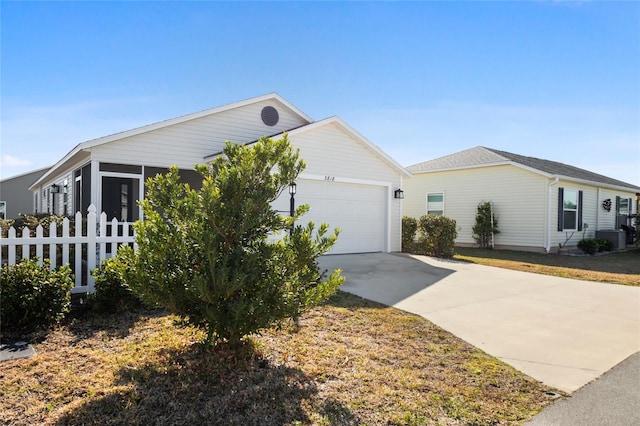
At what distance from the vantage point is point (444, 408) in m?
3.00

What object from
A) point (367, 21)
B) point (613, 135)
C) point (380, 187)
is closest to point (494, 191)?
point (613, 135)

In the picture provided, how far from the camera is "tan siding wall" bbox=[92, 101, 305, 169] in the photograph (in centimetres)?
1031

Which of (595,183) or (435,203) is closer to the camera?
(595,183)

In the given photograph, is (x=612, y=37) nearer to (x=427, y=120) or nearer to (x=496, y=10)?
(x=496, y=10)

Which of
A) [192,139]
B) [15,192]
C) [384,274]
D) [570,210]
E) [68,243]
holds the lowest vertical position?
[384,274]

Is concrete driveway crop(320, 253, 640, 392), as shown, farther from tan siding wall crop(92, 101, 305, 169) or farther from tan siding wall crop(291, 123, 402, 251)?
tan siding wall crop(92, 101, 305, 169)

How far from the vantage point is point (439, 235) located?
13008 millimetres

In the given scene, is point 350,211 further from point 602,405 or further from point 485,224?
point 602,405

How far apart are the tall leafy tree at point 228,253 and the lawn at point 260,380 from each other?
47 centimetres

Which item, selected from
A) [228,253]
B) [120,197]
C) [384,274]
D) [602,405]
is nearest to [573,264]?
[384,274]

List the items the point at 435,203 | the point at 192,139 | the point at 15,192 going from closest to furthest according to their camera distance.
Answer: the point at 192,139
the point at 435,203
the point at 15,192

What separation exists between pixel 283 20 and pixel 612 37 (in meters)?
8.79

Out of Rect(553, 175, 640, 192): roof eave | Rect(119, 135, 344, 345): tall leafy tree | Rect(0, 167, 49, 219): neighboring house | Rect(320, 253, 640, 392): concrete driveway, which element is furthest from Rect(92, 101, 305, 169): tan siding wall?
Rect(0, 167, 49, 219): neighboring house

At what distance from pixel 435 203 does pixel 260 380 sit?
17.6m
